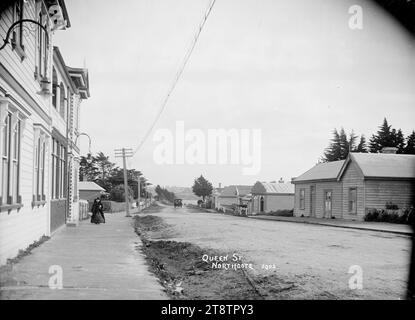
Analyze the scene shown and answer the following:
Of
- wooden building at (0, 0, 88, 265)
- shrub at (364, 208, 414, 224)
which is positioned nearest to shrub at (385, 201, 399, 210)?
shrub at (364, 208, 414, 224)

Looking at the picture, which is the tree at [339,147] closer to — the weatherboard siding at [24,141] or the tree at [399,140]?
the tree at [399,140]

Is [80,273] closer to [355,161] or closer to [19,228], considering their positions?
[19,228]

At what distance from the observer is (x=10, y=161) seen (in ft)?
26.2

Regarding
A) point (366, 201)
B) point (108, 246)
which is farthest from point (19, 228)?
point (366, 201)

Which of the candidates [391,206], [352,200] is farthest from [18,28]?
[352,200]

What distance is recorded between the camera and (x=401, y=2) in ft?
18.4

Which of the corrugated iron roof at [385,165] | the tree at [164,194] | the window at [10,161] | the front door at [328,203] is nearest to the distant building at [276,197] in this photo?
the front door at [328,203]

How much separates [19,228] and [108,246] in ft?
9.81

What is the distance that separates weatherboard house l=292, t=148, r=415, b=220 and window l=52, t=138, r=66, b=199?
13.2 meters

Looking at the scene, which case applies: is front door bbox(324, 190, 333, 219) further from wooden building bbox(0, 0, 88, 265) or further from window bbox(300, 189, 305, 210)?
wooden building bbox(0, 0, 88, 265)

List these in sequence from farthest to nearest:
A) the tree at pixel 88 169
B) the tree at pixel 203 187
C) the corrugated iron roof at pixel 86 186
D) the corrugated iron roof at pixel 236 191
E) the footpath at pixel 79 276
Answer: the tree at pixel 203 187 < the corrugated iron roof at pixel 236 191 < the tree at pixel 88 169 < the corrugated iron roof at pixel 86 186 < the footpath at pixel 79 276

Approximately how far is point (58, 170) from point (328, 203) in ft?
53.8

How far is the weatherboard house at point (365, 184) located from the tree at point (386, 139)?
8587mm

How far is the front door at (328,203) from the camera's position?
27.3 metres
